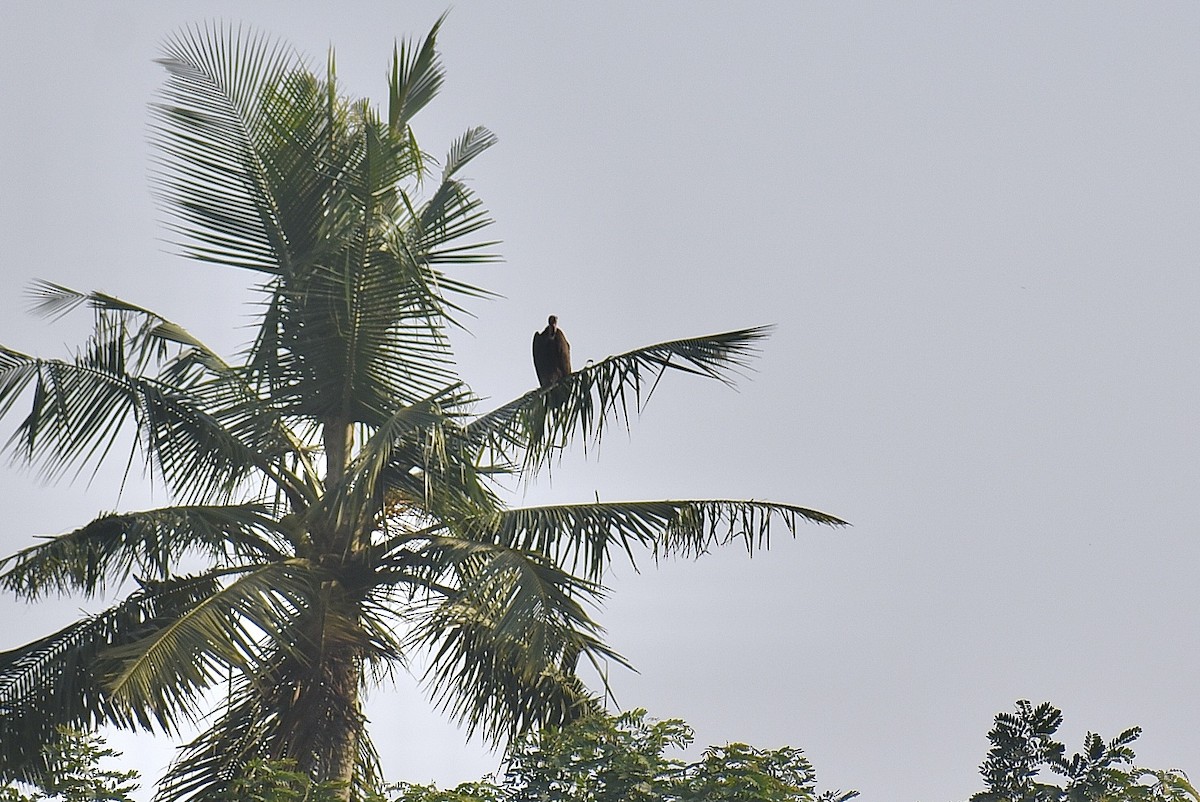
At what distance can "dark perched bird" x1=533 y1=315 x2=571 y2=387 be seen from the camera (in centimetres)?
1292

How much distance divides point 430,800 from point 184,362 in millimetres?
3926

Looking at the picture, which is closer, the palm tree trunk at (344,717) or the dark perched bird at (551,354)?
the palm tree trunk at (344,717)

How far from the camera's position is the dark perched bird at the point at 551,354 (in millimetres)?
12922

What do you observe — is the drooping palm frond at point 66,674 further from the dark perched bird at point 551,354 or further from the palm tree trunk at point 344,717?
the dark perched bird at point 551,354

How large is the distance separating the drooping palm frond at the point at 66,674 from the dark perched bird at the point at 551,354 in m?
2.77

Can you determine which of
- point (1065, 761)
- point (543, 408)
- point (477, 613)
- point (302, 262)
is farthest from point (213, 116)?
point (1065, 761)

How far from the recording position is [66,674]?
1148cm

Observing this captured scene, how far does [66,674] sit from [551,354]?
389cm

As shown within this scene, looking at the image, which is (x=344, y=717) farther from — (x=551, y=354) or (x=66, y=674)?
(x=551, y=354)

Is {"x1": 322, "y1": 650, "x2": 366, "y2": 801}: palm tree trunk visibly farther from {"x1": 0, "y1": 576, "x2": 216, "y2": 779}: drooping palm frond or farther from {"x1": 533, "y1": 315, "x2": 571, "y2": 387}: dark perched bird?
{"x1": 533, "y1": 315, "x2": 571, "y2": 387}: dark perched bird

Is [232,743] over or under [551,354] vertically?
under

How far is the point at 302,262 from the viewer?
12.2 m

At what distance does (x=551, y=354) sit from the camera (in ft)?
42.7

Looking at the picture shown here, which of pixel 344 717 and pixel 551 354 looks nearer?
pixel 344 717
